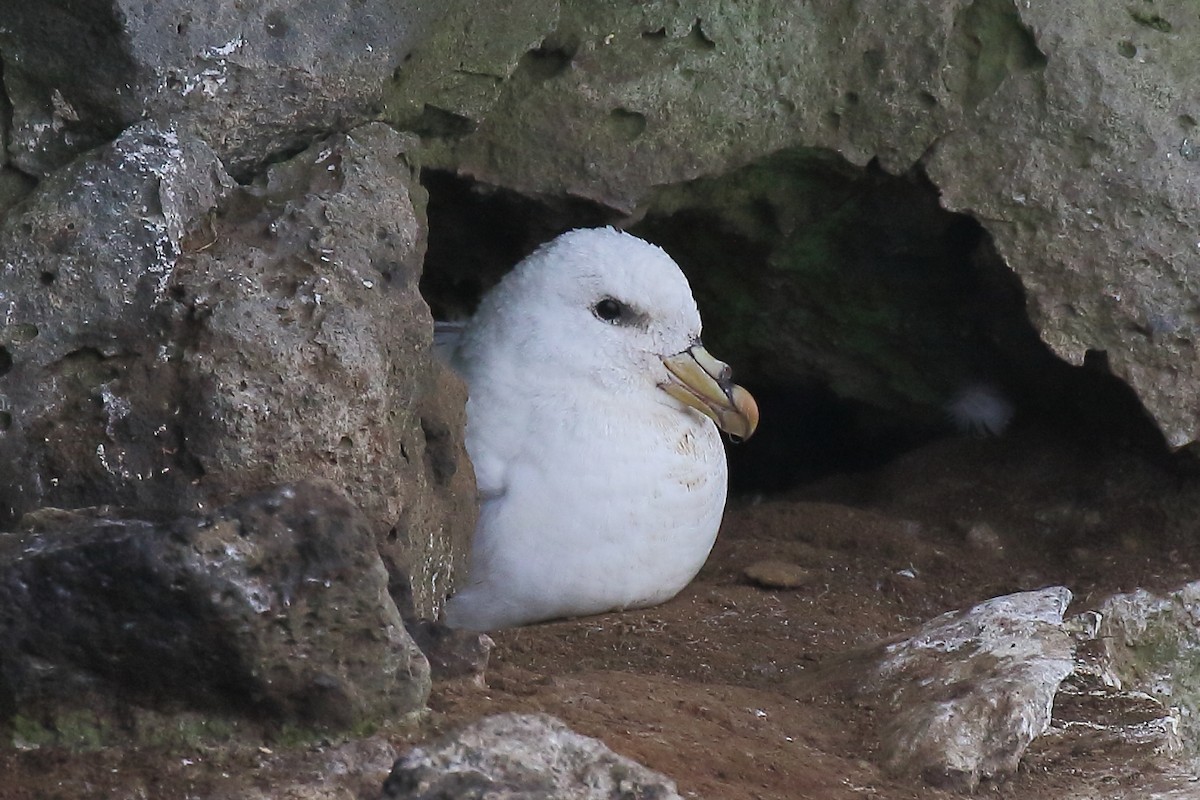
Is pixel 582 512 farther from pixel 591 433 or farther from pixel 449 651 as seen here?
pixel 449 651

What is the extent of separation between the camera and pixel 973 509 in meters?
4.70

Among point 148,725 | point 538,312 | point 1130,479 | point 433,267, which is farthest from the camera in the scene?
point 433,267

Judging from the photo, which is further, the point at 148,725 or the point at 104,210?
the point at 104,210

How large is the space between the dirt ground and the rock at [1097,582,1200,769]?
3.7 inches

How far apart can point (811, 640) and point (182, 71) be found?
1.96 meters

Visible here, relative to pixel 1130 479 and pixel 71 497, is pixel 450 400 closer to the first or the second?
pixel 71 497

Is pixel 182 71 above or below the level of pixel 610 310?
above

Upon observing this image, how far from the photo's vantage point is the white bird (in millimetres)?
3805

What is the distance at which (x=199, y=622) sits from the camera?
7.12 ft

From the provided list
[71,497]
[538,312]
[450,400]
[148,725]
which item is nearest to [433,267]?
[538,312]

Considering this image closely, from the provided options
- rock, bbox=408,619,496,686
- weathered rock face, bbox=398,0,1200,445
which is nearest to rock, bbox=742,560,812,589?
weathered rock face, bbox=398,0,1200,445

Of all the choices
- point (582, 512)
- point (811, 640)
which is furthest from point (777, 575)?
point (582, 512)

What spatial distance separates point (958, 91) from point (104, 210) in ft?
7.96

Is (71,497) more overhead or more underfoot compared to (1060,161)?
more underfoot
